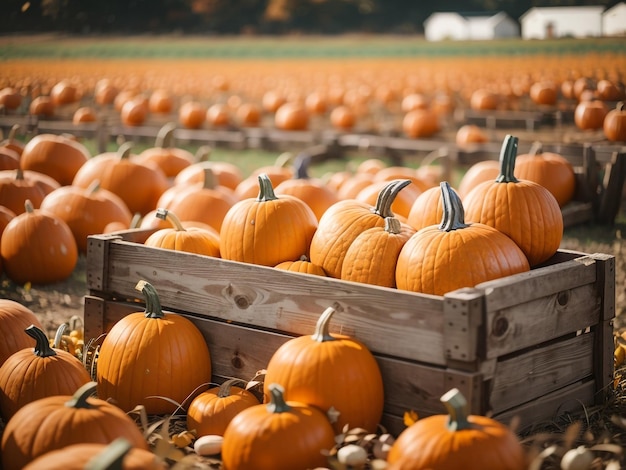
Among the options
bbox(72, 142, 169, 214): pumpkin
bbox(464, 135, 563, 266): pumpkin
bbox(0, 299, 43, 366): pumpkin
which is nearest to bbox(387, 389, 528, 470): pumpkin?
bbox(464, 135, 563, 266): pumpkin

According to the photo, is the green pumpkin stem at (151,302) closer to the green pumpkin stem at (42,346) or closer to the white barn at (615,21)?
the green pumpkin stem at (42,346)

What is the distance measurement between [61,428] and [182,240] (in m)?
1.41

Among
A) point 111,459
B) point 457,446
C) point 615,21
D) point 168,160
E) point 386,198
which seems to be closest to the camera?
point 111,459

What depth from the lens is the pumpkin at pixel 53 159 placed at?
7219 mm

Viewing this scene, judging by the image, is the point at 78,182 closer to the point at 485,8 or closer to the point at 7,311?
the point at 7,311

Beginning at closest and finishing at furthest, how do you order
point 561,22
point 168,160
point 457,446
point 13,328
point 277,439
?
point 457,446 < point 277,439 < point 13,328 < point 561,22 < point 168,160

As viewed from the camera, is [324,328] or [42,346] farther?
[42,346]

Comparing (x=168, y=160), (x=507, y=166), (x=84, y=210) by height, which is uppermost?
(x=507, y=166)

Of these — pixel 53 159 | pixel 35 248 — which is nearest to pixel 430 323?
pixel 35 248

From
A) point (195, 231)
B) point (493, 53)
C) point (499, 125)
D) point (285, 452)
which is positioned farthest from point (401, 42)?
point (285, 452)

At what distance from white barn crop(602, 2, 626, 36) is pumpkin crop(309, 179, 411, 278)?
3882 millimetres

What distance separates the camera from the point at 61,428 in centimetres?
252

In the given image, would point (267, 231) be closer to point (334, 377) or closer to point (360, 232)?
point (360, 232)

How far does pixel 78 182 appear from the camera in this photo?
6.88m
